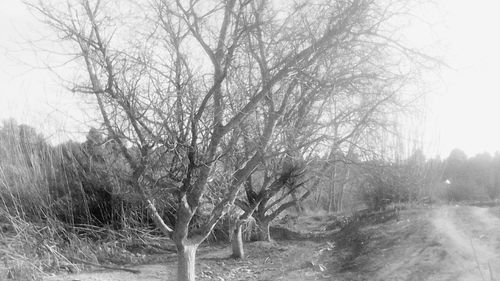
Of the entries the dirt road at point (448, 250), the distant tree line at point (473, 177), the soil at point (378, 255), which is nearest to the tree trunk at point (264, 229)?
the soil at point (378, 255)

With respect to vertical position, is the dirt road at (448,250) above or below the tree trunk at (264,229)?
below

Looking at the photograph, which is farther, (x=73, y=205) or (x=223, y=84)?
(x=73, y=205)

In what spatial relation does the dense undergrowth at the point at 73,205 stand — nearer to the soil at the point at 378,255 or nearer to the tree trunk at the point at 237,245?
the tree trunk at the point at 237,245

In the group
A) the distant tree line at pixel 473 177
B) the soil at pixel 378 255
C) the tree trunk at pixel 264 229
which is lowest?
the soil at pixel 378 255

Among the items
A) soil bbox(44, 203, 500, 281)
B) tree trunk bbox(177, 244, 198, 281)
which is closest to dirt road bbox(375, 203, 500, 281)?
soil bbox(44, 203, 500, 281)

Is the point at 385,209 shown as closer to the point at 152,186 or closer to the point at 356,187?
the point at 356,187

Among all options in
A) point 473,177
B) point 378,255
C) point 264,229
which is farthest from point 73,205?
point 473,177

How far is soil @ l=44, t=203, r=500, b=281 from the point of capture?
7.66 m

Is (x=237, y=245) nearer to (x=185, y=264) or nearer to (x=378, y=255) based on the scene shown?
(x=378, y=255)

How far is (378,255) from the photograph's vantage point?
30.1 ft

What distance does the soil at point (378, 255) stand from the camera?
25.1ft

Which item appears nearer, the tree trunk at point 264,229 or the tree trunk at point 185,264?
the tree trunk at point 185,264

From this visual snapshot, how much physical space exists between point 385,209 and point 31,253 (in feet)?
26.8

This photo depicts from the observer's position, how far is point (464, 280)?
6.71 m
